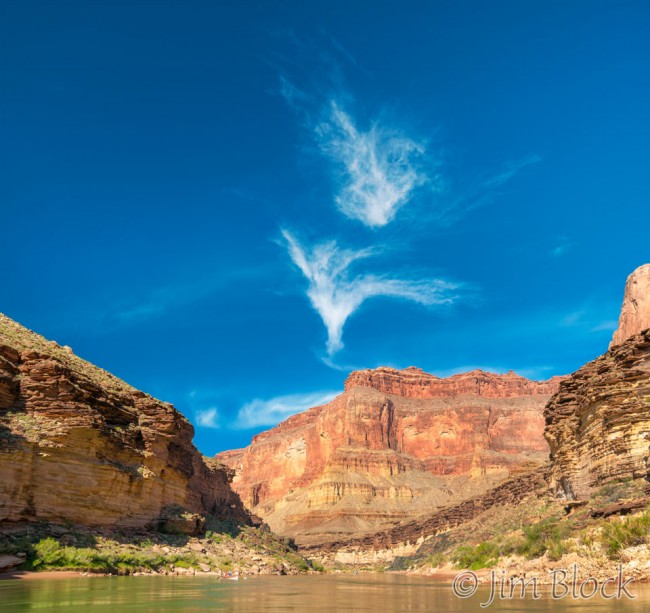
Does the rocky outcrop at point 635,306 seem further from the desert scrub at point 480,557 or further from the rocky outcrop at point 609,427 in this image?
the desert scrub at point 480,557

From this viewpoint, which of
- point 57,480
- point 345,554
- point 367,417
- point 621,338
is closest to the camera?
point 57,480

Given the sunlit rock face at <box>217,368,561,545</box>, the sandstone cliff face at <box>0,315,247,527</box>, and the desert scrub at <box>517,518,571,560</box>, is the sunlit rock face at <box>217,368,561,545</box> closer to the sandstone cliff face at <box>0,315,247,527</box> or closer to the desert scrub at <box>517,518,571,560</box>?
the sandstone cliff face at <box>0,315,247,527</box>

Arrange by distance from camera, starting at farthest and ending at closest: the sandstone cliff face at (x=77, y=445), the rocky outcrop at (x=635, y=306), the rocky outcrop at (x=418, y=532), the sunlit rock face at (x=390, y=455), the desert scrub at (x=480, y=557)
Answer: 1. the sunlit rock face at (x=390, y=455)
2. the rocky outcrop at (x=418, y=532)
3. the rocky outcrop at (x=635, y=306)
4. the sandstone cliff face at (x=77, y=445)
5. the desert scrub at (x=480, y=557)

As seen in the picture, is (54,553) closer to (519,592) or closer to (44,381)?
(44,381)

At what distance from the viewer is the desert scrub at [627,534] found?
16.6m

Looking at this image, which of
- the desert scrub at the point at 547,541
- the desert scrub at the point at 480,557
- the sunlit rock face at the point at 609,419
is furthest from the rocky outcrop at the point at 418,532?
the desert scrub at the point at 547,541

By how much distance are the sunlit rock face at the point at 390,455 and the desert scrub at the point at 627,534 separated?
118 m

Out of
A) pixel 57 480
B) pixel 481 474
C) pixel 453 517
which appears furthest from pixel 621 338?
pixel 481 474

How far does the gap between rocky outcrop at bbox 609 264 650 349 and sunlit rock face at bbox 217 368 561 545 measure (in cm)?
9830

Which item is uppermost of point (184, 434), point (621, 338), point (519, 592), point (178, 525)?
point (621, 338)

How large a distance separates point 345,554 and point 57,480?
256 feet

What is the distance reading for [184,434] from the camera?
45.0 m

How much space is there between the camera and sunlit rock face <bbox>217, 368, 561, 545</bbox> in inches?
5630

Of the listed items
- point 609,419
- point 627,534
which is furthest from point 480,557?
point 627,534
